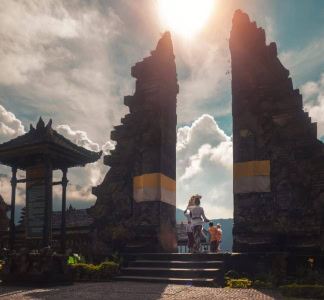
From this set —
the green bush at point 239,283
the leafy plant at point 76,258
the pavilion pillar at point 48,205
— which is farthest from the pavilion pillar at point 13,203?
the green bush at point 239,283

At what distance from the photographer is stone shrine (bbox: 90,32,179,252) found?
48.7ft

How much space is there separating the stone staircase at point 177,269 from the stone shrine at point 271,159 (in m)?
1.69

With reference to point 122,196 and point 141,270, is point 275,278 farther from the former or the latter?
point 122,196

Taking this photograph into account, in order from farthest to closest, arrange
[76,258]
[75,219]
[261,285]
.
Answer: [75,219], [76,258], [261,285]

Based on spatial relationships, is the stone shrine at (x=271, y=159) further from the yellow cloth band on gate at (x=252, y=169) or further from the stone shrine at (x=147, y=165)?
the stone shrine at (x=147, y=165)

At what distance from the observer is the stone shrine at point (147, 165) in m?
14.8

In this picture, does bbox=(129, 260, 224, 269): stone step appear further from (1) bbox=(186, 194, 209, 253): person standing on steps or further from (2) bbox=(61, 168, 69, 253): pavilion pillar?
(2) bbox=(61, 168, 69, 253): pavilion pillar

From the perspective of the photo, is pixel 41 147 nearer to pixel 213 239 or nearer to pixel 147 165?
pixel 147 165

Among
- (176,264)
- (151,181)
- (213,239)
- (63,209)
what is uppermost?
(151,181)

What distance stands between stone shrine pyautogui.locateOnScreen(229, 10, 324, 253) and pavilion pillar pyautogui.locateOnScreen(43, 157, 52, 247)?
18.0 ft

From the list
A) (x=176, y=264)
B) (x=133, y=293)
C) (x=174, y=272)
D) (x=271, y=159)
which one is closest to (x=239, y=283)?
(x=174, y=272)

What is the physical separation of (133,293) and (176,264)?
353cm

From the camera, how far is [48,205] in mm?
11961

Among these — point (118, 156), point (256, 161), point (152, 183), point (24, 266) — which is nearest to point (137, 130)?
point (118, 156)
